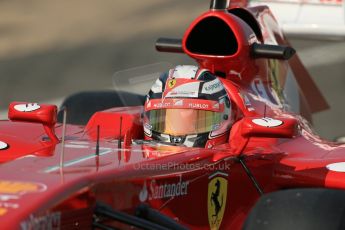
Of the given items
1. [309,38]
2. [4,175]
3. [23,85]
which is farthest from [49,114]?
[23,85]

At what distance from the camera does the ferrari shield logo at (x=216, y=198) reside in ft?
14.7

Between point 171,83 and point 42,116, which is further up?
point 171,83

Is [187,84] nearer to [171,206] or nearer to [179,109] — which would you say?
[179,109]

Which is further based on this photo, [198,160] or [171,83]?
[171,83]

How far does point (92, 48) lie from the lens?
11664 millimetres

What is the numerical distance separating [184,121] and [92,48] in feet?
22.6

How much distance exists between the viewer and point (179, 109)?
195 inches

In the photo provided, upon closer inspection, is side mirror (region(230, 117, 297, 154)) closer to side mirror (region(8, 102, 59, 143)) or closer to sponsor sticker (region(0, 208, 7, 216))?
side mirror (region(8, 102, 59, 143))

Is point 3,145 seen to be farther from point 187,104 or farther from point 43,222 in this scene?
point 43,222

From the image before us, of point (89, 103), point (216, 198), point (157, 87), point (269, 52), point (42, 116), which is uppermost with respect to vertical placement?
point (269, 52)

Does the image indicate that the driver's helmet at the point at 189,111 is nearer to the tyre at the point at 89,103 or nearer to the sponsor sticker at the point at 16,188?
the sponsor sticker at the point at 16,188

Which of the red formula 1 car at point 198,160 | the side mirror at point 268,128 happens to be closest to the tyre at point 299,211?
the red formula 1 car at point 198,160

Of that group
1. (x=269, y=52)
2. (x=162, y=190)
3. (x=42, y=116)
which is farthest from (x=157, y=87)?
(x=162, y=190)

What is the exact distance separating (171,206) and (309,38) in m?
3.32
